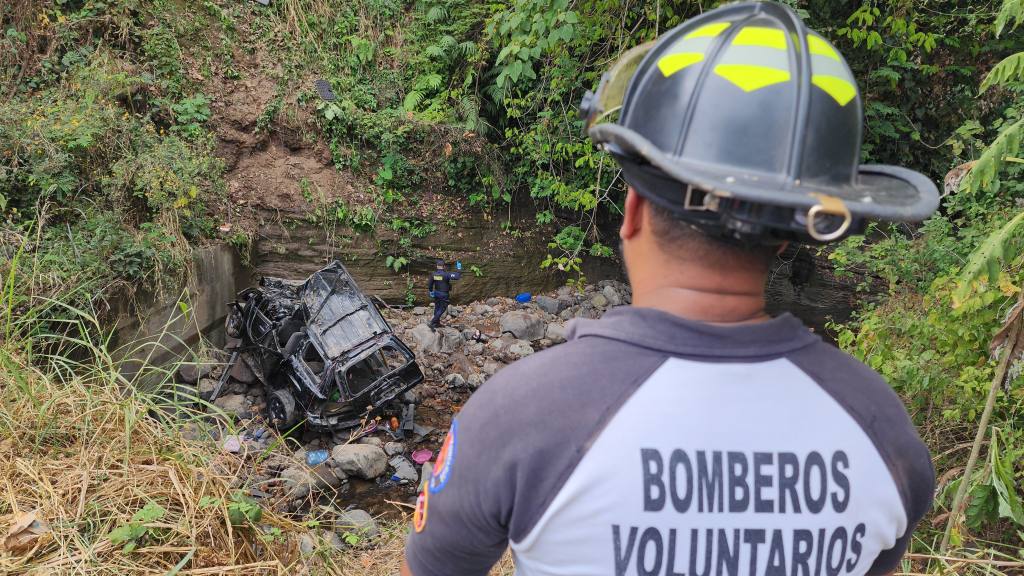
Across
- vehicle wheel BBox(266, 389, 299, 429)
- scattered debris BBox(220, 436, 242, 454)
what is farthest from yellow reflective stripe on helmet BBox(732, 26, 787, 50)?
vehicle wheel BBox(266, 389, 299, 429)

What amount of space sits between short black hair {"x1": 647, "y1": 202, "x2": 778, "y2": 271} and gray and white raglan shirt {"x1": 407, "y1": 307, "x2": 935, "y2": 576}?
0.10 metres

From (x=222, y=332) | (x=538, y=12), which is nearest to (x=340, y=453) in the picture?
(x=222, y=332)

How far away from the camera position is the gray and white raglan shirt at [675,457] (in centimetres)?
83

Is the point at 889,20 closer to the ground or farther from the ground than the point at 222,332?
farther from the ground

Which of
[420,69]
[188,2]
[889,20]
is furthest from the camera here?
[420,69]

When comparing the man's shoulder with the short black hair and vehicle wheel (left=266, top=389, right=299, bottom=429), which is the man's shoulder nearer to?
the short black hair

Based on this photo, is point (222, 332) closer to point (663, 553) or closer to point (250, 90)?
point (250, 90)

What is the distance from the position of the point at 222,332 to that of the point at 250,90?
4044 mm

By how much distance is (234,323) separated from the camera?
730cm

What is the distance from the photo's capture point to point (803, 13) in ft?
18.0

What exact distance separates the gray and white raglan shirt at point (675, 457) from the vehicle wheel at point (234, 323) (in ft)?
22.4

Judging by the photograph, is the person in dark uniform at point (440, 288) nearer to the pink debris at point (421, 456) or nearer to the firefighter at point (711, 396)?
the pink debris at point (421, 456)

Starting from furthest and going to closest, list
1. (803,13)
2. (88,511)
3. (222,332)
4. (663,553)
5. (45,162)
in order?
1. (222,332)
2. (45,162)
3. (803,13)
4. (88,511)
5. (663,553)

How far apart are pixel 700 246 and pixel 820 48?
36cm
